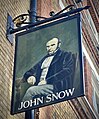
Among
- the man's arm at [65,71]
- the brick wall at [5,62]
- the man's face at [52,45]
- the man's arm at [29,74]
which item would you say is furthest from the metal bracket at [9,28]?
the man's arm at [65,71]

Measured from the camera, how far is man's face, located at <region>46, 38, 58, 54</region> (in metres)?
6.48

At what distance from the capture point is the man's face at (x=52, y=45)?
6480 millimetres

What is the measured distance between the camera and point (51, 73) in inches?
244

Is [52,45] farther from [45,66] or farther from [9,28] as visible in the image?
[9,28]

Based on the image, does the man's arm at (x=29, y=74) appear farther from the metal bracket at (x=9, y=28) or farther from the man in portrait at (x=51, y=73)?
the metal bracket at (x=9, y=28)

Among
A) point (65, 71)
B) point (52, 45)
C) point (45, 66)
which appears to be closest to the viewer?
point (65, 71)

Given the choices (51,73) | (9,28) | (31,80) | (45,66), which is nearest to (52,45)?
(45,66)

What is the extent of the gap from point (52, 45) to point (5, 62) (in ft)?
3.84

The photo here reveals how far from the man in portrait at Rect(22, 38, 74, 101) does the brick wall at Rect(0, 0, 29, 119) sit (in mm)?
735

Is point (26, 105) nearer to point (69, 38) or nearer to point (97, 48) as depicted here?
point (69, 38)

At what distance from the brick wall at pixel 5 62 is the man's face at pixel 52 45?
1.00 meters

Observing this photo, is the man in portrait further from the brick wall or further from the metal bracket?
the metal bracket

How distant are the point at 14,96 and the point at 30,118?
0.56 m

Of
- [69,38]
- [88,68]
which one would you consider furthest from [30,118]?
[88,68]
